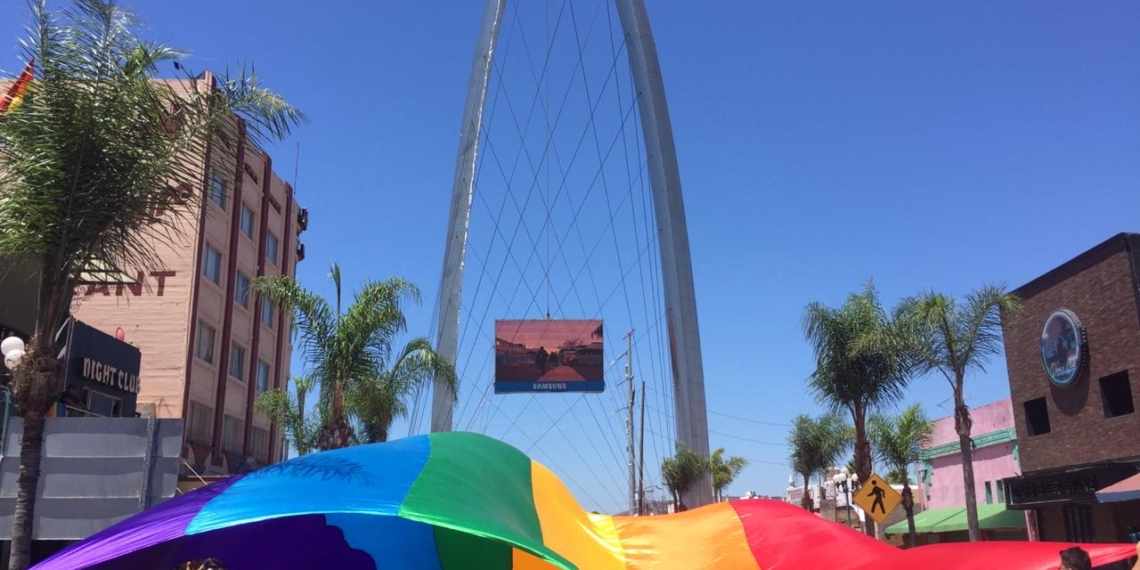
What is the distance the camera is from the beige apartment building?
37.2 meters

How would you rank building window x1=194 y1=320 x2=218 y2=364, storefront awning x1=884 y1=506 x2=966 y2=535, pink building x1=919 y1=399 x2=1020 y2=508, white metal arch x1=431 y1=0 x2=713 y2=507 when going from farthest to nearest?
storefront awning x1=884 y1=506 x2=966 y2=535 < building window x1=194 y1=320 x2=218 y2=364 < pink building x1=919 y1=399 x2=1020 y2=508 < white metal arch x1=431 y1=0 x2=713 y2=507

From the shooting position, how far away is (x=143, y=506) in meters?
13.8

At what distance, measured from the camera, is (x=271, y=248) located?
4947cm

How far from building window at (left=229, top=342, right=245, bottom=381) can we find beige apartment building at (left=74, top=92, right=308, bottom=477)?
4 cm

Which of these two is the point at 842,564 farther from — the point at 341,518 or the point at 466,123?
the point at 466,123

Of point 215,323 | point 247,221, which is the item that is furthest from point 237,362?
point 247,221

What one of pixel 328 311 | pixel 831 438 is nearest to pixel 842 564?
pixel 328 311

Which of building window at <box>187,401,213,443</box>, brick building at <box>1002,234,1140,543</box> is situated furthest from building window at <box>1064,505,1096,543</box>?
building window at <box>187,401,213,443</box>

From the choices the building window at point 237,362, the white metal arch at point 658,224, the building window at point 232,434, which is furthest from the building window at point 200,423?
the white metal arch at point 658,224

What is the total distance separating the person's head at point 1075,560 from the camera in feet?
20.2

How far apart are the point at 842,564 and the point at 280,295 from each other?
15.5 m

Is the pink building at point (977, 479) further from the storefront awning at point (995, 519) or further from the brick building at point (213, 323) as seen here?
the brick building at point (213, 323)

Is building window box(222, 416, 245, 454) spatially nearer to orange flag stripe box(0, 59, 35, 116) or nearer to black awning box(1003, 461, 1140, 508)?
black awning box(1003, 461, 1140, 508)

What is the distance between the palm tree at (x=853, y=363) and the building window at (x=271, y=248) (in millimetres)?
30637
